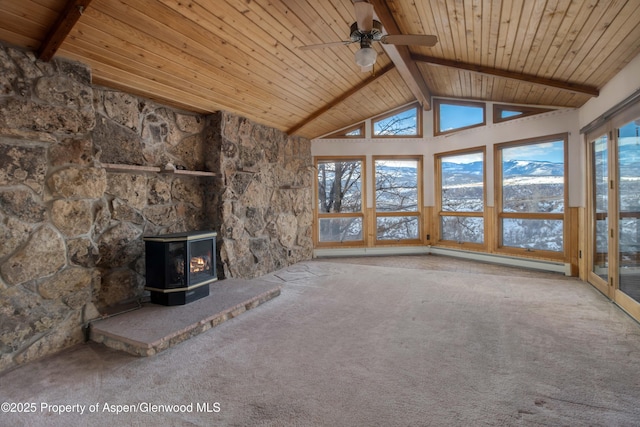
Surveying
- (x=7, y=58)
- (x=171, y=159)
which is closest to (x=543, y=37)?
(x=171, y=159)

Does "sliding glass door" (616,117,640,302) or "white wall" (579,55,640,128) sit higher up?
"white wall" (579,55,640,128)

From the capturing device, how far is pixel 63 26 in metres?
2.29

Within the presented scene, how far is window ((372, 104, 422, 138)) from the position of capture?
6566 millimetres

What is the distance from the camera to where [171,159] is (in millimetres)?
3914

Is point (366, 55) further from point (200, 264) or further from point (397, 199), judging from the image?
point (397, 199)

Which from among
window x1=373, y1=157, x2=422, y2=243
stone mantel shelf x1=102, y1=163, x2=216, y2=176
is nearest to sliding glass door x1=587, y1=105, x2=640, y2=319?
window x1=373, y1=157, x2=422, y2=243

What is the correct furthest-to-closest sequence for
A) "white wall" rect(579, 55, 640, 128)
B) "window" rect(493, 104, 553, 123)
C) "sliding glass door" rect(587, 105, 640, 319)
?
"window" rect(493, 104, 553, 123) < "sliding glass door" rect(587, 105, 640, 319) < "white wall" rect(579, 55, 640, 128)

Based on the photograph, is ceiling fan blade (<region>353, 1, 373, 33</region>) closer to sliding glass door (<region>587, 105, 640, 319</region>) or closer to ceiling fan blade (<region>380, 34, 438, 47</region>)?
ceiling fan blade (<region>380, 34, 438, 47</region>)

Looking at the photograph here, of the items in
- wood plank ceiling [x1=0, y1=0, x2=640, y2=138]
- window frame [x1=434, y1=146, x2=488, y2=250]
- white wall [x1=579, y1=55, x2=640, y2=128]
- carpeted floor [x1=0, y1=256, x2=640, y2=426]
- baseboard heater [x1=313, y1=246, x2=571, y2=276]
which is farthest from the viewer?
window frame [x1=434, y1=146, x2=488, y2=250]

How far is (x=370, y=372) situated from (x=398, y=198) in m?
4.86

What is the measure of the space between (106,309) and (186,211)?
56.7 inches

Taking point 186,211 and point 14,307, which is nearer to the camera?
point 14,307

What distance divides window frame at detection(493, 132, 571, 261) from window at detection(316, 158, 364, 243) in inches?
97.7

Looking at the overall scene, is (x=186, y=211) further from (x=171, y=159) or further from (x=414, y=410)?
(x=414, y=410)
